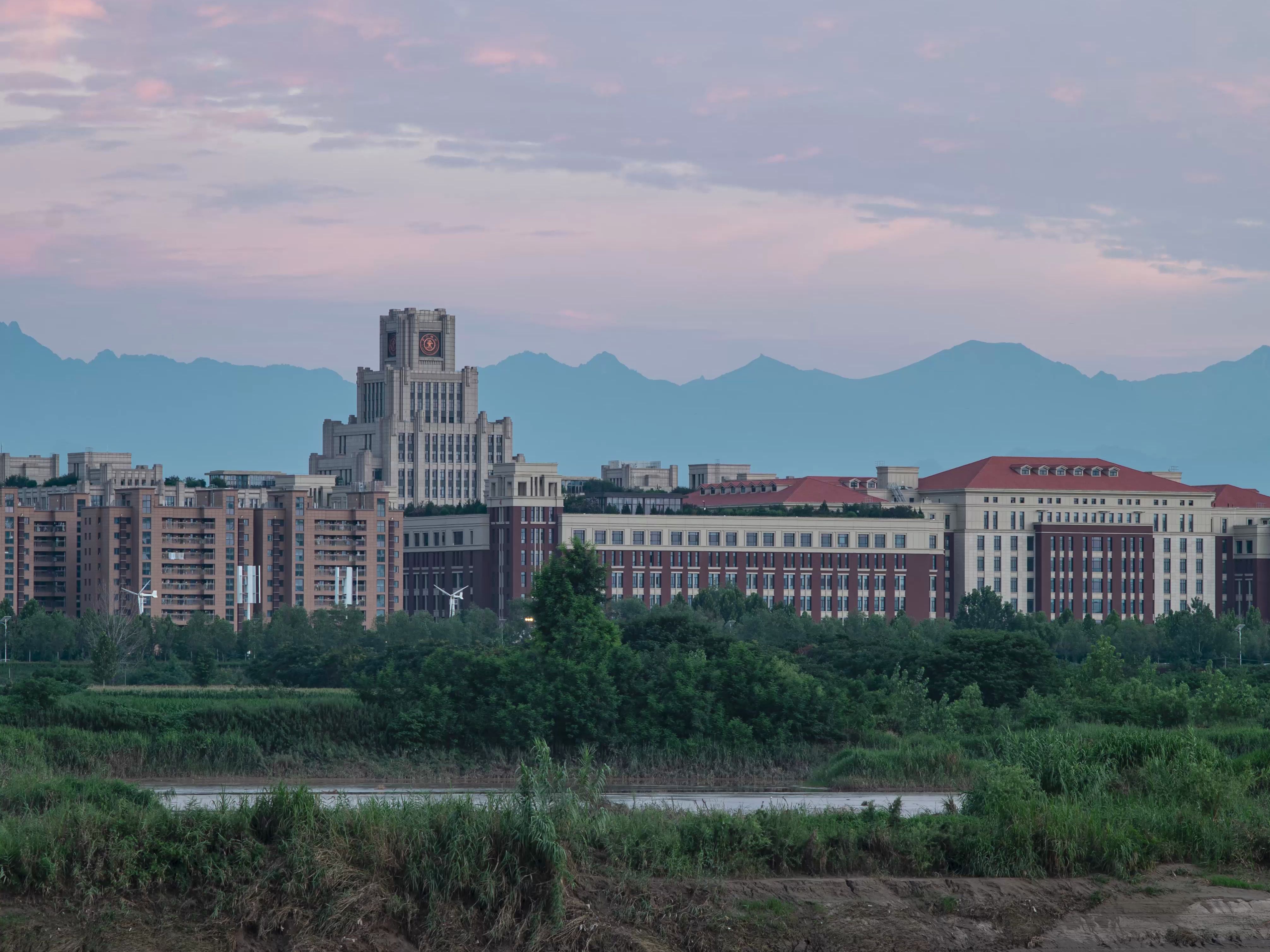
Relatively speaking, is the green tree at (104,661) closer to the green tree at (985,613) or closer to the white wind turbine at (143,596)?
the white wind turbine at (143,596)

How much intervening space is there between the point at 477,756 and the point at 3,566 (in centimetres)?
14568

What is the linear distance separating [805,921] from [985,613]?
154604 millimetres

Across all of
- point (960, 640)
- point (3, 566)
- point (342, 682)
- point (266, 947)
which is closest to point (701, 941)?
point (266, 947)

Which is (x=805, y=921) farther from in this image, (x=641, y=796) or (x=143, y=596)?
(x=143, y=596)

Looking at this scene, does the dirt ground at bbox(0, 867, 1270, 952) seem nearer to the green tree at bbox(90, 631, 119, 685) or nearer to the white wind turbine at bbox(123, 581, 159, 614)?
the green tree at bbox(90, 631, 119, 685)

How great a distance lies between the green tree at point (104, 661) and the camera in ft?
404

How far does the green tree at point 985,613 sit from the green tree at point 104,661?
80.9 m

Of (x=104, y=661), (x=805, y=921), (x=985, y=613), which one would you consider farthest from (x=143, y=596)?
(x=805, y=921)

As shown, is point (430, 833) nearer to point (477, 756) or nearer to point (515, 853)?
point (515, 853)

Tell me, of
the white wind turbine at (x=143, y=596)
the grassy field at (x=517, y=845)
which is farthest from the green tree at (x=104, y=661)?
the grassy field at (x=517, y=845)

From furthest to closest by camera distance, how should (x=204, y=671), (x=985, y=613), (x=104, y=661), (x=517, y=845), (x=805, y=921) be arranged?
(x=985, y=613)
(x=104, y=661)
(x=204, y=671)
(x=805, y=921)
(x=517, y=845)

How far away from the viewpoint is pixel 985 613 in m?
185

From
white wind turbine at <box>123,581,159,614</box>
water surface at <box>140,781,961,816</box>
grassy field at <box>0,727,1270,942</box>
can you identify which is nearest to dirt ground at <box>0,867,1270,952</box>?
grassy field at <box>0,727,1270,942</box>

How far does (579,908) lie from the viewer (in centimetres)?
3206
